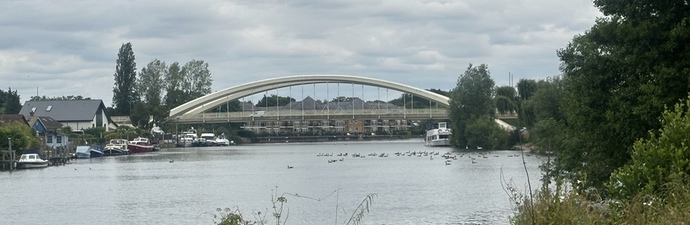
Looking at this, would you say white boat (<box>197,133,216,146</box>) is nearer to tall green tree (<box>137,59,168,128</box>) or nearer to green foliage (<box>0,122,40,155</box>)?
tall green tree (<box>137,59,168,128</box>)

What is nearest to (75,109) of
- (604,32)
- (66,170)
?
(66,170)

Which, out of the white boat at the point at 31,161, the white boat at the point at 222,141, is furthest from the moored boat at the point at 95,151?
the white boat at the point at 222,141

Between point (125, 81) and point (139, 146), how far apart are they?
36468 mm

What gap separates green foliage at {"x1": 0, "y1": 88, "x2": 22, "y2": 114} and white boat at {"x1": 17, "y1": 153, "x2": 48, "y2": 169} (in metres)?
48.1

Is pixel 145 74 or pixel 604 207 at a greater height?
pixel 145 74

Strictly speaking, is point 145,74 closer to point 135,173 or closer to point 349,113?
point 349,113

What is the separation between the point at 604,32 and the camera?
23.4 m

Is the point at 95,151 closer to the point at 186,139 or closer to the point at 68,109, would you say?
the point at 68,109

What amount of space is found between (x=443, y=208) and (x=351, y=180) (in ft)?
52.1

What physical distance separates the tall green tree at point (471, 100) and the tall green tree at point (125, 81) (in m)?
53.4

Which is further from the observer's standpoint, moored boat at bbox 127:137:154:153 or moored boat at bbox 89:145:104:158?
moored boat at bbox 127:137:154:153

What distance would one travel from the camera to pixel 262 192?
134 feet

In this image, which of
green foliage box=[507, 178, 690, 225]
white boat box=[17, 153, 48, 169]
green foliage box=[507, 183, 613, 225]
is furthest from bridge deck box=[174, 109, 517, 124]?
green foliage box=[507, 183, 613, 225]

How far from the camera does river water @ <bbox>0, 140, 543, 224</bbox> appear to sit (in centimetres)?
3083
